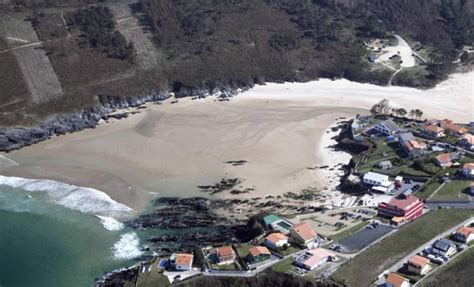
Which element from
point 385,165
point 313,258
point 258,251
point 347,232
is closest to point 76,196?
point 258,251

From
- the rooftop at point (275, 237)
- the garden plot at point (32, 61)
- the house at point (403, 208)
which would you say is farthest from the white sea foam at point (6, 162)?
the house at point (403, 208)

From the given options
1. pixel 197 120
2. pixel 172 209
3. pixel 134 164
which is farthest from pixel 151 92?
pixel 172 209

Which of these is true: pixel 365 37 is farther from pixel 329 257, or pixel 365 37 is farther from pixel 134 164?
pixel 329 257

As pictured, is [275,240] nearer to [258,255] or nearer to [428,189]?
[258,255]

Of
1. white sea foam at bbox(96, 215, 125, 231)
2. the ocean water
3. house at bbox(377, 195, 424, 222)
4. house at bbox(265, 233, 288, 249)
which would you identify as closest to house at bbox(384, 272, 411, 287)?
house at bbox(377, 195, 424, 222)

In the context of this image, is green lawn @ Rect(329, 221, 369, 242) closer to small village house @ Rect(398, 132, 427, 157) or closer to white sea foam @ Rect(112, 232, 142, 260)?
small village house @ Rect(398, 132, 427, 157)

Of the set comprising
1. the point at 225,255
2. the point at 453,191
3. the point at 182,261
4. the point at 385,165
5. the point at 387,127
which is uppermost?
the point at 182,261
